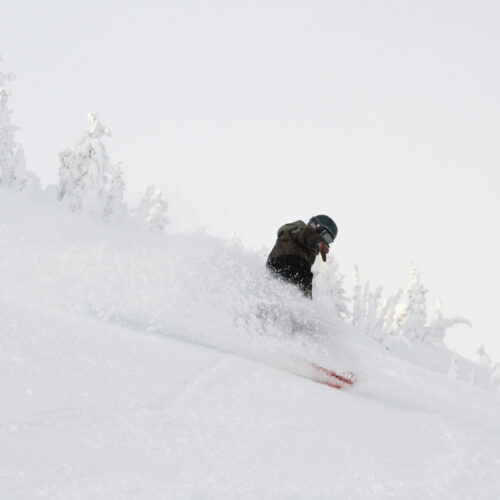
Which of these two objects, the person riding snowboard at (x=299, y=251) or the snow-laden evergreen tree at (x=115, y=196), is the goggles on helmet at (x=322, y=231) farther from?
the snow-laden evergreen tree at (x=115, y=196)

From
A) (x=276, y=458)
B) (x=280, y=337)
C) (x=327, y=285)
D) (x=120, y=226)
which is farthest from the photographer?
(x=120, y=226)

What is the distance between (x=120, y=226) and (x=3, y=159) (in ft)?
15.9

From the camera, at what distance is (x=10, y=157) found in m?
17.3

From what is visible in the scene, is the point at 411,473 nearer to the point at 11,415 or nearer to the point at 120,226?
the point at 11,415

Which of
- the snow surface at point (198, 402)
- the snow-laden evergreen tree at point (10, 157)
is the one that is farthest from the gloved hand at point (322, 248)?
the snow-laden evergreen tree at point (10, 157)

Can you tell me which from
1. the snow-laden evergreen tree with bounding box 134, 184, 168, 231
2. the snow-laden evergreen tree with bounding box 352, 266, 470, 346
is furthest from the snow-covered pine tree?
the snow-laden evergreen tree with bounding box 134, 184, 168, 231

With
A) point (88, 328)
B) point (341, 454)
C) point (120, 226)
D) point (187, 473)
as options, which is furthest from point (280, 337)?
point (120, 226)

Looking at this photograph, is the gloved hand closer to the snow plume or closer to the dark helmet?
the dark helmet

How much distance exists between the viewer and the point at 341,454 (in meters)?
2.31

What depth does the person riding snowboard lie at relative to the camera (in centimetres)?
609

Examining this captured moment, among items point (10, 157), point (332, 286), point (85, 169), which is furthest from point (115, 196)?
point (332, 286)

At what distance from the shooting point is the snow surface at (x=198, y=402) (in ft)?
6.04

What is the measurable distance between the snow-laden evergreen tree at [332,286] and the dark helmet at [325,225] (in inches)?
376

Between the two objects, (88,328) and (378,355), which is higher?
(378,355)
